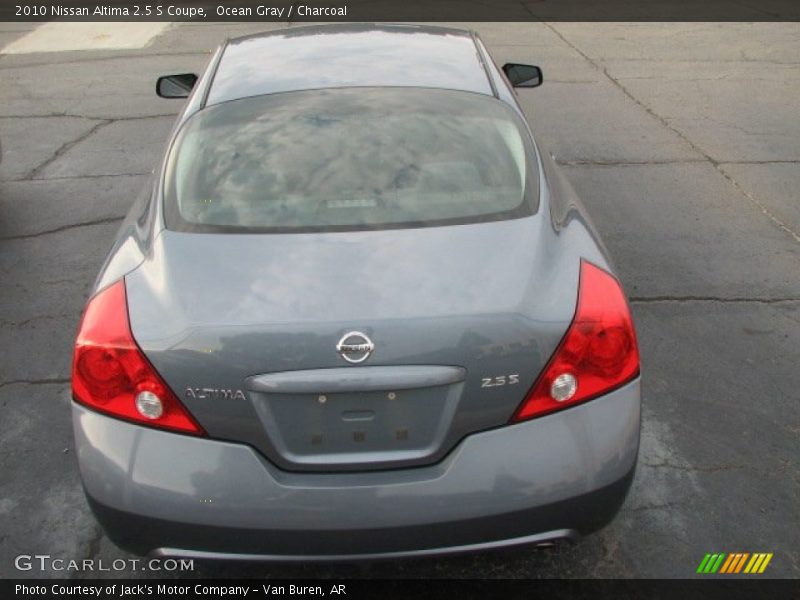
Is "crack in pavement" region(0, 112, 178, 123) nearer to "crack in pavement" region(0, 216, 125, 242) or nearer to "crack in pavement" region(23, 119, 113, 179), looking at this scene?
"crack in pavement" region(23, 119, 113, 179)

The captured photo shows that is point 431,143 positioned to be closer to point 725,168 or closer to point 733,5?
point 725,168

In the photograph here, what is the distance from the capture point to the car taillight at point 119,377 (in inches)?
90.8

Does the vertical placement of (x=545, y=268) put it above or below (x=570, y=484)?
above

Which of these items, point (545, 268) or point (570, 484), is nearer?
point (570, 484)

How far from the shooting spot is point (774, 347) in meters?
4.26

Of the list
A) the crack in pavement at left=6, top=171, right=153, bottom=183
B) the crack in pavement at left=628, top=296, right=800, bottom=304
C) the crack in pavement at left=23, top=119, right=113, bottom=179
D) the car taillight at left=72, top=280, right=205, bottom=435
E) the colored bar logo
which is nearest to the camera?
the car taillight at left=72, top=280, right=205, bottom=435

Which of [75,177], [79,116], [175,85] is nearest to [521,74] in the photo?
[175,85]

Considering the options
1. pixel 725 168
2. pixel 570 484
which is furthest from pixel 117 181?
pixel 570 484

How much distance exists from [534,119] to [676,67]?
3351 mm

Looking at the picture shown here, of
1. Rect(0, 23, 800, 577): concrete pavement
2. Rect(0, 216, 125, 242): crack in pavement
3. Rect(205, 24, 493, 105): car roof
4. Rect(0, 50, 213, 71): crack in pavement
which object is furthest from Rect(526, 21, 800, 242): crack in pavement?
Rect(0, 50, 213, 71): crack in pavement

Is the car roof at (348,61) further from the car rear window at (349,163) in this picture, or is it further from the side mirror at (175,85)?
the side mirror at (175,85)

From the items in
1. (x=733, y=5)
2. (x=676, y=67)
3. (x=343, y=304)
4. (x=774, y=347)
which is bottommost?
(x=733, y=5)

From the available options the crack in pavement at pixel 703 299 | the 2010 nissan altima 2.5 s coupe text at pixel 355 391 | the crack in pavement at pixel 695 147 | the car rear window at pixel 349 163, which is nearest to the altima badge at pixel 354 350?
the 2010 nissan altima 2.5 s coupe text at pixel 355 391

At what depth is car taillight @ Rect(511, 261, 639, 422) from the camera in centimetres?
232
